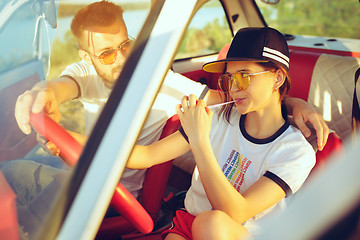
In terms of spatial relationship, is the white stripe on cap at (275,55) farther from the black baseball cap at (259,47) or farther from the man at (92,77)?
the man at (92,77)

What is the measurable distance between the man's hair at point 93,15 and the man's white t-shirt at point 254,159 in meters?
0.64

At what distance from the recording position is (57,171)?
40.9 inches

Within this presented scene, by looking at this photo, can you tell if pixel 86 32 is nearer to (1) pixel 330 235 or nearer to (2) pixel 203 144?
(2) pixel 203 144

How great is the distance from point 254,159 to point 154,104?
0.46 metres

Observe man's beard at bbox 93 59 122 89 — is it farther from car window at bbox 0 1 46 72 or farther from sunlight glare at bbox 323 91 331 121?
sunlight glare at bbox 323 91 331 121

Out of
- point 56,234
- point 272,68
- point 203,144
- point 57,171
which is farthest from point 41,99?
point 272,68

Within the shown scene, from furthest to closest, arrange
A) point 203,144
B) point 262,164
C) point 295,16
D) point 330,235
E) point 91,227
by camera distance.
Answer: point 295,16, point 262,164, point 203,144, point 91,227, point 330,235

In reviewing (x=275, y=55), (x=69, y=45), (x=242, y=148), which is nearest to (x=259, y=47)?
(x=275, y=55)

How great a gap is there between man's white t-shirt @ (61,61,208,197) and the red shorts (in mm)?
287

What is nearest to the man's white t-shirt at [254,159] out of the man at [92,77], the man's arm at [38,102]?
the man at [92,77]

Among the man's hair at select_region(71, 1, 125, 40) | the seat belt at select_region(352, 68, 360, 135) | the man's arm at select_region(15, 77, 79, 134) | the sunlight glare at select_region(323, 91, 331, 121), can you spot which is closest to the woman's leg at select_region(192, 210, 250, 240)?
the man's arm at select_region(15, 77, 79, 134)

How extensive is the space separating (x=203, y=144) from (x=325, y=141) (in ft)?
1.72

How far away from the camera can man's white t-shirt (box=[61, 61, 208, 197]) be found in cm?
116

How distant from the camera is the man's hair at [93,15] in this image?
1121 mm
